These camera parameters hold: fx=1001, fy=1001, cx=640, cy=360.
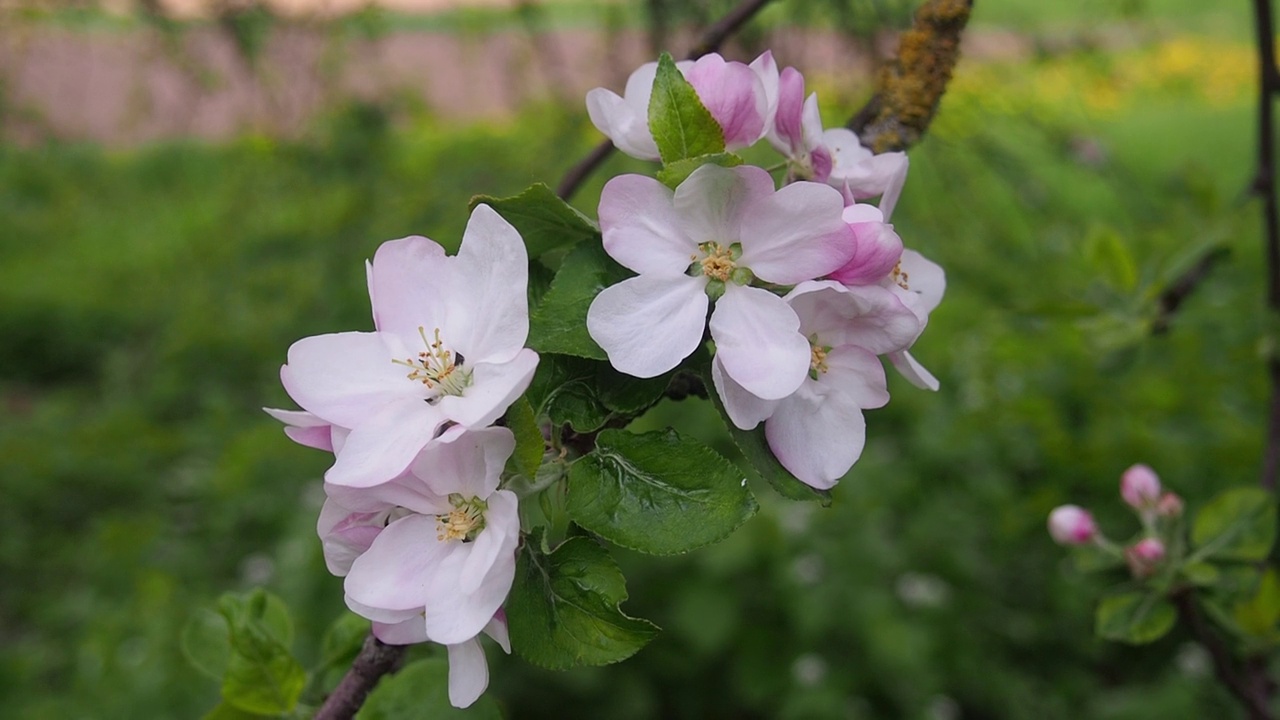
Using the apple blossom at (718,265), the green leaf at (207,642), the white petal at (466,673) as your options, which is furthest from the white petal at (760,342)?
Result: the green leaf at (207,642)

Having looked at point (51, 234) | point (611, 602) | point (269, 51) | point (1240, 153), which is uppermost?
point (611, 602)

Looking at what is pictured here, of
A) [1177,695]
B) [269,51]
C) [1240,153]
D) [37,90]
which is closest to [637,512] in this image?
[1177,695]

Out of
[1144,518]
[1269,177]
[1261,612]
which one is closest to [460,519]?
[1144,518]

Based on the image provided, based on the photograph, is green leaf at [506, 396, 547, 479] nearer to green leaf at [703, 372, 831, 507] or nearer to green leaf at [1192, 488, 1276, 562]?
green leaf at [703, 372, 831, 507]

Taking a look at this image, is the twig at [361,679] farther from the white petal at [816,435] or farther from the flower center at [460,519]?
the white petal at [816,435]

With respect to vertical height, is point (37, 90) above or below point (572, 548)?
below

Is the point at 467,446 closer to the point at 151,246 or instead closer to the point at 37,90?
the point at 37,90

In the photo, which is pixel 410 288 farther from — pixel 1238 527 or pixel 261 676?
pixel 1238 527
